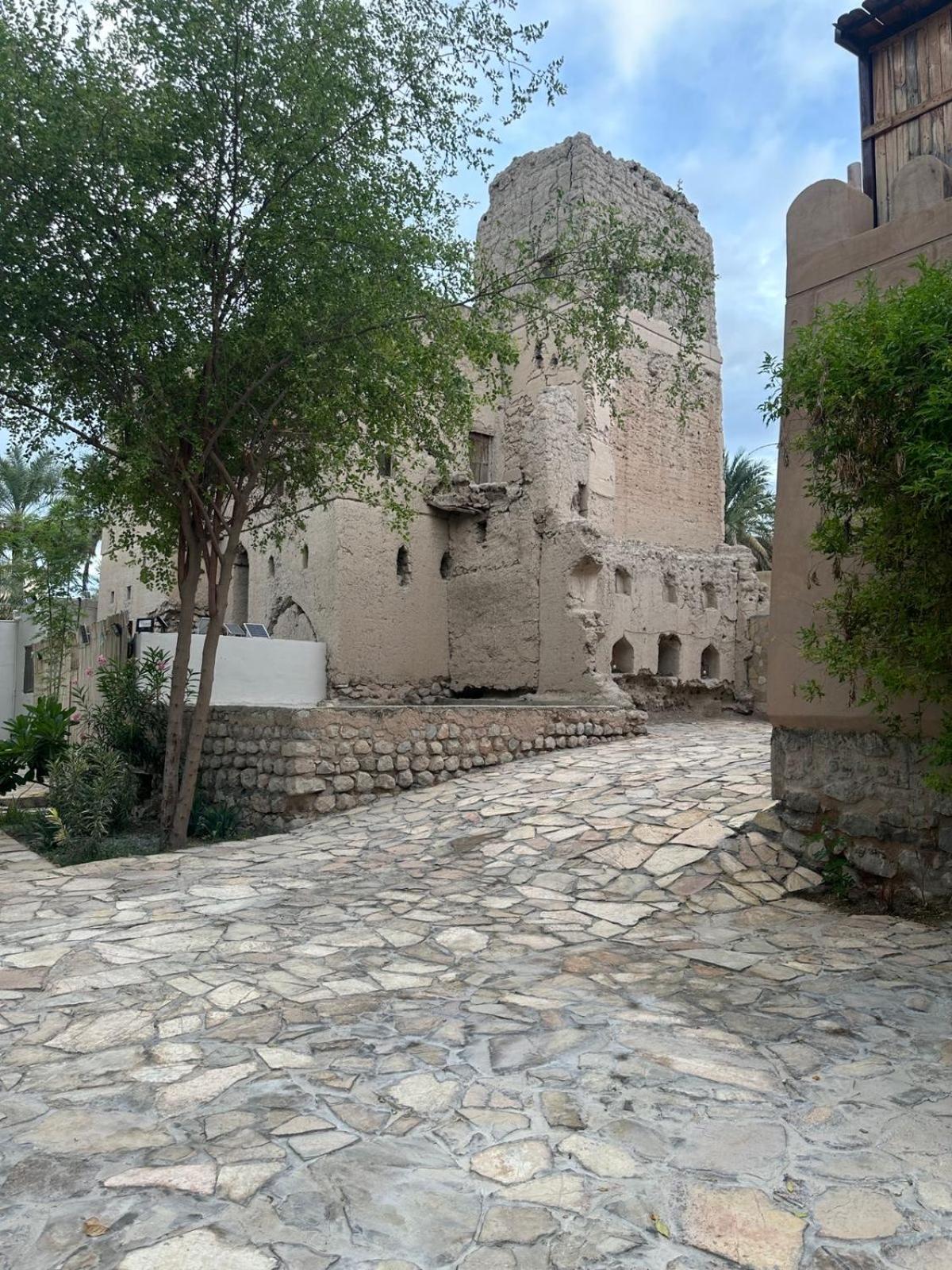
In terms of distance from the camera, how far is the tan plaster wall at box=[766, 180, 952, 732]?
20.6ft

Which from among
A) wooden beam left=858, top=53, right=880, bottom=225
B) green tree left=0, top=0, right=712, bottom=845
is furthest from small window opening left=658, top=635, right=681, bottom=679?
wooden beam left=858, top=53, right=880, bottom=225

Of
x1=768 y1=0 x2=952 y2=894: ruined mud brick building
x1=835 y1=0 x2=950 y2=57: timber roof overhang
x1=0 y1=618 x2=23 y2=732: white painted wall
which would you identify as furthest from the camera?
x1=0 y1=618 x2=23 y2=732: white painted wall

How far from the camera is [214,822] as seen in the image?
381 inches

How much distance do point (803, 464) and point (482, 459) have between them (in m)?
11.8

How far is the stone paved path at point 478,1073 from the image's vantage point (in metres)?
2.38

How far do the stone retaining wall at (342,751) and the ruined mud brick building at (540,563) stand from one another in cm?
404

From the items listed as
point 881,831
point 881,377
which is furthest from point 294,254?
point 881,831

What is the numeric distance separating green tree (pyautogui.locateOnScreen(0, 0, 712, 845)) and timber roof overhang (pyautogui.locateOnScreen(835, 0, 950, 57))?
2.30 meters

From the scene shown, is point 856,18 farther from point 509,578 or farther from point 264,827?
point 509,578

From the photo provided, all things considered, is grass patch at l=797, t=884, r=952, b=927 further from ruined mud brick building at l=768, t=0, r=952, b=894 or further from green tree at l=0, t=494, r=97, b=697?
green tree at l=0, t=494, r=97, b=697

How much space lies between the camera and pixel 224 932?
215 inches

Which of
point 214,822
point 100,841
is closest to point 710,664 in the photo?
point 214,822

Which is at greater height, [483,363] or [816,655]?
[483,363]

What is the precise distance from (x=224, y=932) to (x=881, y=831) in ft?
14.4
